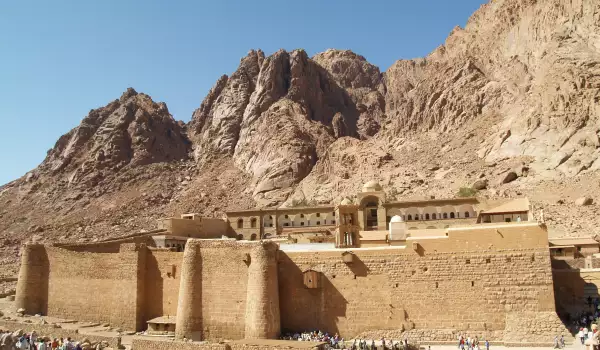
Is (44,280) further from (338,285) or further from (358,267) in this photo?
(358,267)

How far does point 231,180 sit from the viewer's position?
242 ft

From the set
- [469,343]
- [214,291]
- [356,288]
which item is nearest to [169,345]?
[214,291]

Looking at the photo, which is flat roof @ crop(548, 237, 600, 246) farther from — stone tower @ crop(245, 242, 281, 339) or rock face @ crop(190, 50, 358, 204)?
rock face @ crop(190, 50, 358, 204)

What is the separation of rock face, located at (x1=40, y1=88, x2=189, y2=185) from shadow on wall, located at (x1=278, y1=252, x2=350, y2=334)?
60180mm

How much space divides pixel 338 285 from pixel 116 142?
65328 mm

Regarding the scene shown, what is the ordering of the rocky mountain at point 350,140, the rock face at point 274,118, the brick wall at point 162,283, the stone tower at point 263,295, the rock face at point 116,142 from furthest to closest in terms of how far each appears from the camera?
the rock face at point 116,142 → the rock face at point 274,118 → the rocky mountain at point 350,140 → the brick wall at point 162,283 → the stone tower at point 263,295

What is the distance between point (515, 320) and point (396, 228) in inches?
277

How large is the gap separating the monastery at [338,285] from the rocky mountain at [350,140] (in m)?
17.6

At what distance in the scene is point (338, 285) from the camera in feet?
71.5

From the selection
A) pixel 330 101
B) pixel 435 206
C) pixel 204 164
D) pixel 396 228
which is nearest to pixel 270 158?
pixel 204 164

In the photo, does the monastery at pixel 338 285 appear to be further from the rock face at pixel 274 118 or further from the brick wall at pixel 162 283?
the rock face at pixel 274 118

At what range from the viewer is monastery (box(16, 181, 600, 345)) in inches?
781

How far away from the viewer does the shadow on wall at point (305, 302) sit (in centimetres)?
2172

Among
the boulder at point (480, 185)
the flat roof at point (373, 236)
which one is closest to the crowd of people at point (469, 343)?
the flat roof at point (373, 236)
